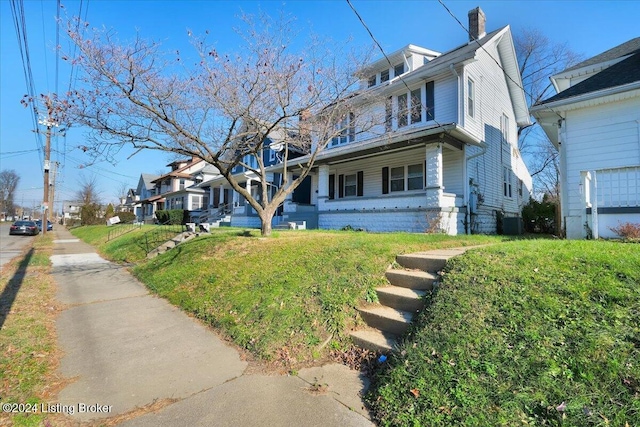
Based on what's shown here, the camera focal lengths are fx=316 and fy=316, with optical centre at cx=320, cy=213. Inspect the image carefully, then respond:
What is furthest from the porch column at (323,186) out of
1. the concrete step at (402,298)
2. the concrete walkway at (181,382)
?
the concrete step at (402,298)

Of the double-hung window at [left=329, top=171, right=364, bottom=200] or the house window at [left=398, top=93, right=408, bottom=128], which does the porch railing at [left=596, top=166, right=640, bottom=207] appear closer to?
the house window at [left=398, top=93, right=408, bottom=128]

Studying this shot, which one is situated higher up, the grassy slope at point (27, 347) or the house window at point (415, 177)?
the house window at point (415, 177)

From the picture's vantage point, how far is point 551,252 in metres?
4.39

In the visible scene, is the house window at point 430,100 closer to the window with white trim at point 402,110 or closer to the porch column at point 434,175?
the window with white trim at point 402,110

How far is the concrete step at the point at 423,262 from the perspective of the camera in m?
4.69

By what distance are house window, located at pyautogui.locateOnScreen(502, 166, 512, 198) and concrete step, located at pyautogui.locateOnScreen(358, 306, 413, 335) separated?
569 inches

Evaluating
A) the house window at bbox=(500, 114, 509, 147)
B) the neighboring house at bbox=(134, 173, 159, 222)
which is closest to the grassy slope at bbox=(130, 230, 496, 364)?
the house window at bbox=(500, 114, 509, 147)

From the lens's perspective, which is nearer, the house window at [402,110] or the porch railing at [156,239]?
the porch railing at [156,239]

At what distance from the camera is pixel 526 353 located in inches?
106

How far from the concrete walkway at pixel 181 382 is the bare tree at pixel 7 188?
112453mm

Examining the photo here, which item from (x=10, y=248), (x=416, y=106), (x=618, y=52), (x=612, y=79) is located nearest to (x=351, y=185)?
(x=416, y=106)

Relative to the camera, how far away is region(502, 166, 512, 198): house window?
52.3 feet

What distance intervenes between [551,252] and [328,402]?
12.1ft

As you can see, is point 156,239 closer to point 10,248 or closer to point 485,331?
point 10,248
